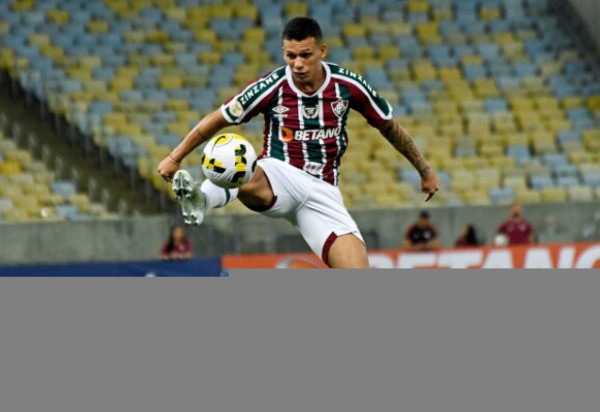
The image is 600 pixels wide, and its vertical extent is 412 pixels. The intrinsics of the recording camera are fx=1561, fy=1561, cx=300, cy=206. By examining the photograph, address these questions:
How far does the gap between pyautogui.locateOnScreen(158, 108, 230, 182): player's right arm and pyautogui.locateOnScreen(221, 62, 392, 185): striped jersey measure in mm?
65

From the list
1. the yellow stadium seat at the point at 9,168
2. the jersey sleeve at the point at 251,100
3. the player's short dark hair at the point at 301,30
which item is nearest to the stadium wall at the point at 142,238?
the yellow stadium seat at the point at 9,168

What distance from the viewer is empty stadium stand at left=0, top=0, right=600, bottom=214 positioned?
18.5 metres

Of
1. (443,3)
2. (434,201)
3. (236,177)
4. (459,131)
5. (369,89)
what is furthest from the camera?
(443,3)

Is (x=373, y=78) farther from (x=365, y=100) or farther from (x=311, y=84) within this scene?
(x=311, y=84)

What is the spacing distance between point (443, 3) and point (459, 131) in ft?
8.29

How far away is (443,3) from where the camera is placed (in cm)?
2142

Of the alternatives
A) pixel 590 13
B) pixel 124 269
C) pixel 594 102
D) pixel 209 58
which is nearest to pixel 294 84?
pixel 124 269

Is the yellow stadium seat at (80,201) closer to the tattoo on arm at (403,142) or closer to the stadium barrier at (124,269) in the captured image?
the stadium barrier at (124,269)

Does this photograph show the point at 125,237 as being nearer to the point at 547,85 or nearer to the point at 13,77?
the point at 13,77

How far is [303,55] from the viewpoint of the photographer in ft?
28.8

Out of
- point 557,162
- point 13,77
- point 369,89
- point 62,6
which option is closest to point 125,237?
point 13,77

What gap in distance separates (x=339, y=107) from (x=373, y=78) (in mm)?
11028

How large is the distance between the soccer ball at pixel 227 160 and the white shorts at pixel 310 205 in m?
0.54

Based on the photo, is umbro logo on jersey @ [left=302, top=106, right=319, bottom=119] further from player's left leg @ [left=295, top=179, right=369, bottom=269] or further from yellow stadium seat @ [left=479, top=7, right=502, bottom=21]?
yellow stadium seat @ [left=479, top=7, right=502, bottom=21]
